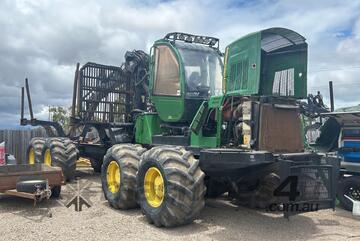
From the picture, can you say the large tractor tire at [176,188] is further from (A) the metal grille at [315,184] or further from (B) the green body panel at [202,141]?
(A) the metal grille at [315,184]

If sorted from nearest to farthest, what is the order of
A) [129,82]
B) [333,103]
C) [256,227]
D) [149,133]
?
1. [256,227]
2. [149,133]
3. [129,82]
4. [333,103]

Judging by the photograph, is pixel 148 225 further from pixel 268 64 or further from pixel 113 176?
pixel 268 64

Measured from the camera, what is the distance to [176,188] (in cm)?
618

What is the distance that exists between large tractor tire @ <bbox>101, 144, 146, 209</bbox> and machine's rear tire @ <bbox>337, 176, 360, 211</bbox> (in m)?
4.35

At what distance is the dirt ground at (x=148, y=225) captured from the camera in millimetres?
6158

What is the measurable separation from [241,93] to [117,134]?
511cm

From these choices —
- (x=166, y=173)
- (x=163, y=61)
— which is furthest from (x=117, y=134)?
(x=166, y=173)

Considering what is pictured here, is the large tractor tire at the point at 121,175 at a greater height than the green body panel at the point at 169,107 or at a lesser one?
lesser

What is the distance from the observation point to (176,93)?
26.5 ft

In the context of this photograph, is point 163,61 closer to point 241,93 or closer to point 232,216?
point 241,93

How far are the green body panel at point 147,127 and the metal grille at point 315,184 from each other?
3.77m

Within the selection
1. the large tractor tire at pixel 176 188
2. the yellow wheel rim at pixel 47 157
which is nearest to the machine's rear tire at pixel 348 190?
the large tractor tire at pixel 176 188

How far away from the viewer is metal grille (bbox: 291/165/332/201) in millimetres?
6230

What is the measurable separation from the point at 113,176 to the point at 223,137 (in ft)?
8.63
